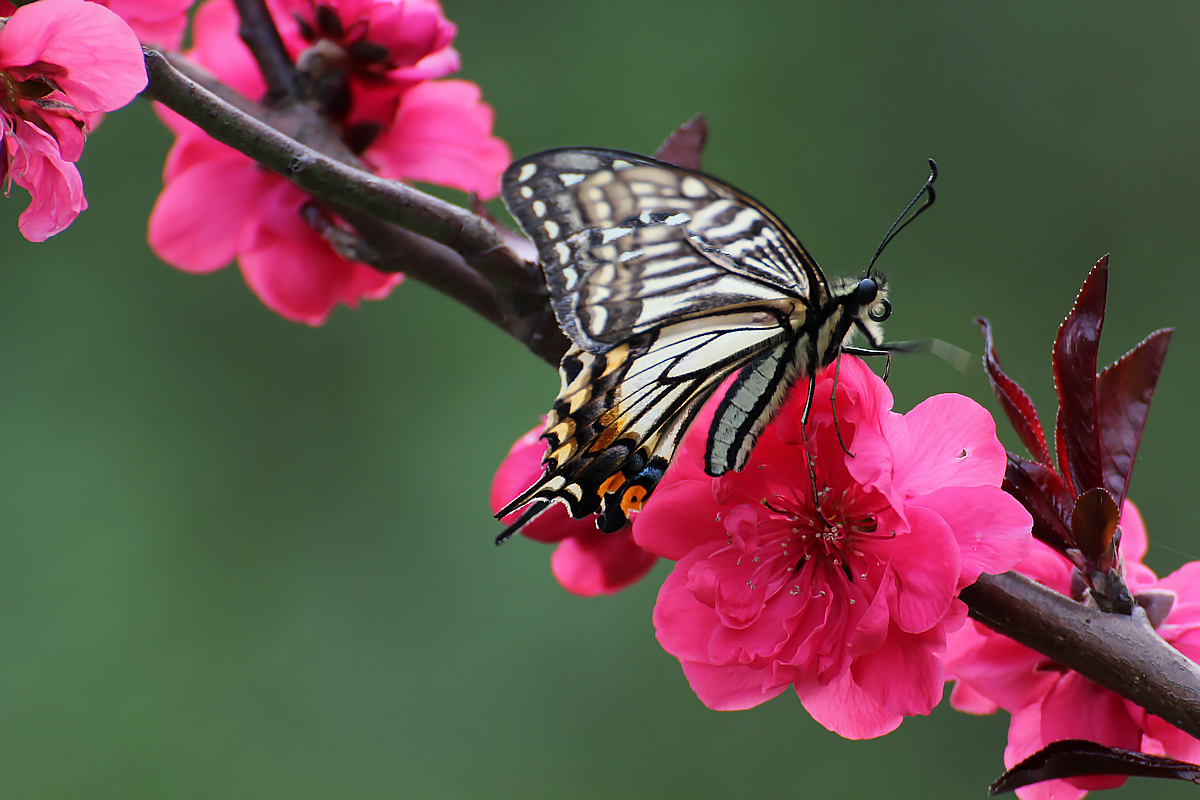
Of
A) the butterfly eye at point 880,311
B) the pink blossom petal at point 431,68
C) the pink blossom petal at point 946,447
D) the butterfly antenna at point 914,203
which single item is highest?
the butterfly antenna at point 914,203

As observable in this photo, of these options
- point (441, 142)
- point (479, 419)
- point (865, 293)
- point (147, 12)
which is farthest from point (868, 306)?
point (479, 419)

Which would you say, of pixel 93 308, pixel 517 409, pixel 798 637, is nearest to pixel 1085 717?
pixel 798 637

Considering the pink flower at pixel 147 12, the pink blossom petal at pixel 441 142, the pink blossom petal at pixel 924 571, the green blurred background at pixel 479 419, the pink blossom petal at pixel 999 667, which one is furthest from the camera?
the green blurred background at pixel 479 419

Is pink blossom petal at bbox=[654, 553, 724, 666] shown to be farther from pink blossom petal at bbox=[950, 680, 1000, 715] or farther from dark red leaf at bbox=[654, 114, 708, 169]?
dark red leaf at bbox=[654, 114, 708, 169]

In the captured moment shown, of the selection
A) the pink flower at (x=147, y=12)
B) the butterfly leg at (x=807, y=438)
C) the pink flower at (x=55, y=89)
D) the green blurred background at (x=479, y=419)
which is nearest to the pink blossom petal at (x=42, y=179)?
the pink flower at (x=55, y=89)

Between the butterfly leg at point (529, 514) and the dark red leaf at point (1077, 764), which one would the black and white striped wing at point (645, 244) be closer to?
the butterfly leg at point (529, 514)

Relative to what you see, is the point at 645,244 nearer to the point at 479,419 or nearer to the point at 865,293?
the point at 865,293

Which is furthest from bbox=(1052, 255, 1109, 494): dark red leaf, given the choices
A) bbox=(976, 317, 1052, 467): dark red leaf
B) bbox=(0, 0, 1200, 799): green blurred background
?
bbox=(0, 0, 1200, 799): green blurred background
